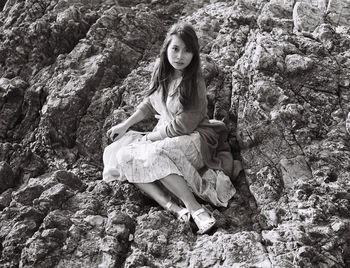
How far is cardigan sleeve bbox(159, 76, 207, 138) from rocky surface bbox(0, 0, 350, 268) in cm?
57

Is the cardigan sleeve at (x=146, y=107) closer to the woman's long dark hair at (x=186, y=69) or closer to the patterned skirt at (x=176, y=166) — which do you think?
the woman's long dark hair at (x=186, y=69)

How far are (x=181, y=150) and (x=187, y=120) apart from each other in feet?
1.06

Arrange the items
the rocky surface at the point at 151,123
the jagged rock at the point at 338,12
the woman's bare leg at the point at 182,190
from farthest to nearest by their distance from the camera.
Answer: the jagged rock at the point at 338,12 → the woman's bare leg at the point at 182,190 → the rocky surface at the point at 151,123

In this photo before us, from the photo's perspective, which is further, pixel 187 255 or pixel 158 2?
pixel 158 2

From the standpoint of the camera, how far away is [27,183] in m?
6.09

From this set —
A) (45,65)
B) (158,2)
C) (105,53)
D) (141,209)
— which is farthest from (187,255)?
(158,2)

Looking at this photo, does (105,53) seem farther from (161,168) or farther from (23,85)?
(161,168)

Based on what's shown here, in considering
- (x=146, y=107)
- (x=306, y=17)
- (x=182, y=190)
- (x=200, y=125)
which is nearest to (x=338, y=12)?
(x=306, y=17)

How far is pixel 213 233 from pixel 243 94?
5.57ft

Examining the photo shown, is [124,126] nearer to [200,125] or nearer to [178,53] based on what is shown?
[200,125]

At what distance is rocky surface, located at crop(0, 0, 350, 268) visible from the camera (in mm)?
4805

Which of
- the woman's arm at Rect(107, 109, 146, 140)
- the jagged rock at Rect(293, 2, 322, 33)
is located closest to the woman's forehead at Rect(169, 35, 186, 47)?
the woman's arm at Rect(107, 109, 146, 140)

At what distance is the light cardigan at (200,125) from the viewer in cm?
539

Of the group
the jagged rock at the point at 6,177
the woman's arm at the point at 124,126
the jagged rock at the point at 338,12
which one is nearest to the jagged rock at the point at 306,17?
the jagged rock at the point at 338,12
